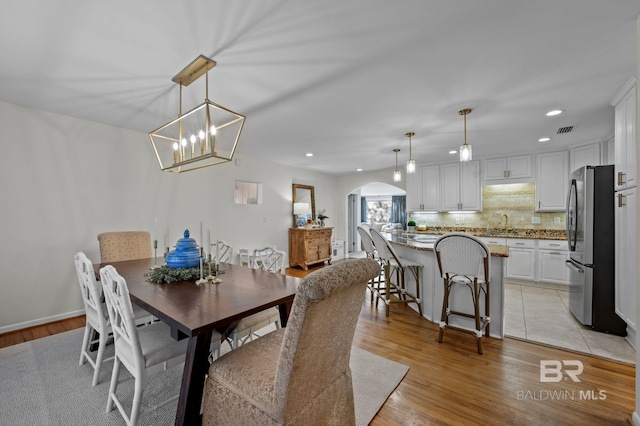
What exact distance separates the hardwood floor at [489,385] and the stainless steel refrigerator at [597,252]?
717 mm

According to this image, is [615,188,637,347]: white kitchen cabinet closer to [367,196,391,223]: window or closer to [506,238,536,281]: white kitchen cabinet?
[506,238,536,281]: white kitchen cabinet

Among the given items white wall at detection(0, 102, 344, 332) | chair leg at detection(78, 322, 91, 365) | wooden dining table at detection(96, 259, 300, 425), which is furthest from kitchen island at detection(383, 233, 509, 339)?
chair leg at detection(78, 322, 91, 365)

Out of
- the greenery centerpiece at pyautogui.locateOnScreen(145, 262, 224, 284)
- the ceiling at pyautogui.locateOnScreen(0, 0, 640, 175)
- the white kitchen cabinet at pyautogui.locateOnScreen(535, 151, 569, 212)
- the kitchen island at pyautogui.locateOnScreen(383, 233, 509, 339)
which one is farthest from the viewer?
the white kitchen cabinet at pyautogui.locateOnScreen(535, 151, 569, 212)

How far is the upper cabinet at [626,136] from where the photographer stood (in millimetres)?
2145

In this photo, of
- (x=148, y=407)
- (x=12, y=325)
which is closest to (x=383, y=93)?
(x=148, y=407)

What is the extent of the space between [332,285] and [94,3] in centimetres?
200

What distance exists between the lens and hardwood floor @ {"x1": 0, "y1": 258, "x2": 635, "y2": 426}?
1596 millimetres

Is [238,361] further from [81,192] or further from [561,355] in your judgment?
[81,192]

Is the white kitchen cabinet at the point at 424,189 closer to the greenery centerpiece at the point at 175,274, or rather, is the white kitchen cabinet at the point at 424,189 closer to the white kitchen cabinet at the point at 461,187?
the white kitchen cabinet at the point at 461,187

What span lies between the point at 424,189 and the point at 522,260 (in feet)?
7.13

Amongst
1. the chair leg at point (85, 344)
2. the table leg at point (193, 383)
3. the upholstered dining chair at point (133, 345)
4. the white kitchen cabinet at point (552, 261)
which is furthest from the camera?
the white kitchen cabinet at point (552, 261)

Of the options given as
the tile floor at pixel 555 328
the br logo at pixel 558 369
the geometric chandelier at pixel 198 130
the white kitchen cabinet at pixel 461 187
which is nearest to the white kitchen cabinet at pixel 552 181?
the white kitchen cabinet at pixel 461 187

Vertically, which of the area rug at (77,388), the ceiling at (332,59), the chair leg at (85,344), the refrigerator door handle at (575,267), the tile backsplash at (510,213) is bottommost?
the area rug at (77,388)

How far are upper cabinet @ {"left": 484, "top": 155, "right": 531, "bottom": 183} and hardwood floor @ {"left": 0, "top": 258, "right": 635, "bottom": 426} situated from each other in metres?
3.40
